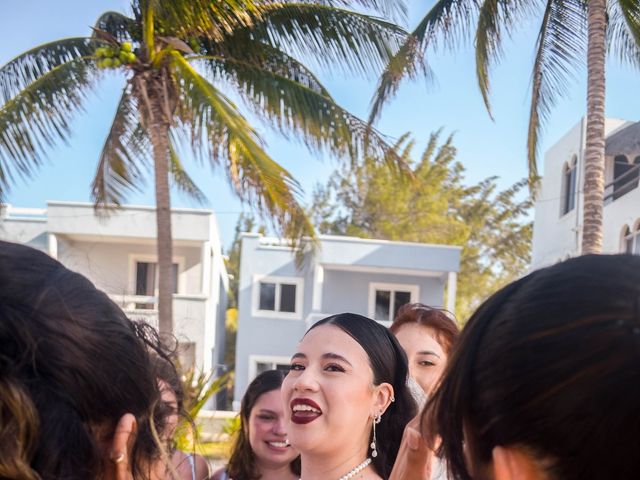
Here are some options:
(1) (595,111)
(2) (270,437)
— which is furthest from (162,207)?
(2) (270,437)

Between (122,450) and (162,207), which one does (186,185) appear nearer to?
(162,207)

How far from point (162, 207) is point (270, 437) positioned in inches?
257

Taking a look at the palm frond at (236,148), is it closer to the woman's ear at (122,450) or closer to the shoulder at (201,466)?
the shoulder at (201,466)

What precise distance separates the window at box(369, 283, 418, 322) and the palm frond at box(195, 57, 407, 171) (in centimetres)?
1392

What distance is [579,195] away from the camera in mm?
18188

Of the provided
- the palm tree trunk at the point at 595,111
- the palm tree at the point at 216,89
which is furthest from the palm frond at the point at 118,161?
the palm tree trunk at the point at 595,111

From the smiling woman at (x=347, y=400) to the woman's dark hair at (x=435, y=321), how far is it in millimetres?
627

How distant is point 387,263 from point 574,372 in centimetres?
2171

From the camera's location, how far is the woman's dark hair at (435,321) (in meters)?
3.54

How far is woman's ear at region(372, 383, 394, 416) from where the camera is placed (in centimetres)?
280

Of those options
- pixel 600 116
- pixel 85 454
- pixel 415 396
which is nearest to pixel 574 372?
pixel 85 454

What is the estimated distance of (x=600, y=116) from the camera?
8812mm

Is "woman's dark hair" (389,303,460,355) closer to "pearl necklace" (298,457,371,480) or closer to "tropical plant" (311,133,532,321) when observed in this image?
"pearl necklace" (298,457,371,480)

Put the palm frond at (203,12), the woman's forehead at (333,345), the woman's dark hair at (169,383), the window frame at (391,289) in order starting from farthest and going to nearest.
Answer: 1. the window frame at (391,289)
2. the palm frond at (203,12)
3. the woman's forehead at (333,345)
4. the woman's dark hair at (169,383)
